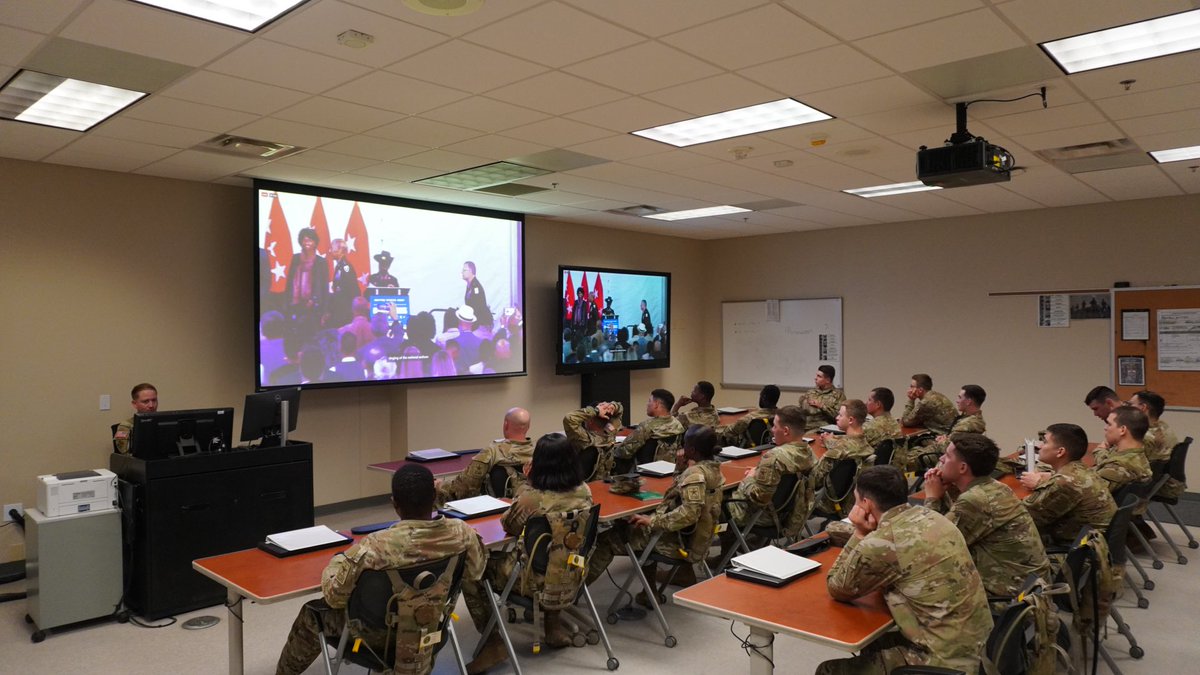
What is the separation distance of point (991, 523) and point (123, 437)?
5456 mm

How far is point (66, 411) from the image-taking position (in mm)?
5805

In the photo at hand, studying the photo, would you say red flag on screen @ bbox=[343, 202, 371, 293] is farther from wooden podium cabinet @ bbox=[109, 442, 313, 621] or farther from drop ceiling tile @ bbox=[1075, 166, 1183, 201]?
drop ceiling tile @ bbox=[1075, 166, 1183, 201]

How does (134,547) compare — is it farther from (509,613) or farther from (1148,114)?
(1148,114)

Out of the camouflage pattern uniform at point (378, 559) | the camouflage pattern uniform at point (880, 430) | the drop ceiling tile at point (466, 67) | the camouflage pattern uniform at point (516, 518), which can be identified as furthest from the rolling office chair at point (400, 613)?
the camouflage pattern uniform at point (880, 430)

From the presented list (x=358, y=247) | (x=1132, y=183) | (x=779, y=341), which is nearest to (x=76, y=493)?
(x=358, y=247)

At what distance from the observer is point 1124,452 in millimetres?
4883

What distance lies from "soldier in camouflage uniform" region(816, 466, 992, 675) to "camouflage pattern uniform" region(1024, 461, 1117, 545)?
1.81m

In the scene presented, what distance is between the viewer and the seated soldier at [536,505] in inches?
146

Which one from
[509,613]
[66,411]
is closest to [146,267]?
[66,411]

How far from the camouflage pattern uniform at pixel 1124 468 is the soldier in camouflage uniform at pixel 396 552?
395 centimetres

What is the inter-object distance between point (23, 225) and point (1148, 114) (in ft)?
24.8

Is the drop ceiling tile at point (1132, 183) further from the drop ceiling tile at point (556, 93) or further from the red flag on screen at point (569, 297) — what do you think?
the red flag on screen at point (569, 297)

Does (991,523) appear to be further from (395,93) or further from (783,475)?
(395,93)

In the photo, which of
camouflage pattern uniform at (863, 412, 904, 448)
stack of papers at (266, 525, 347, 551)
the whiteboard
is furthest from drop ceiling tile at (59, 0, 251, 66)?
the whiteboard
